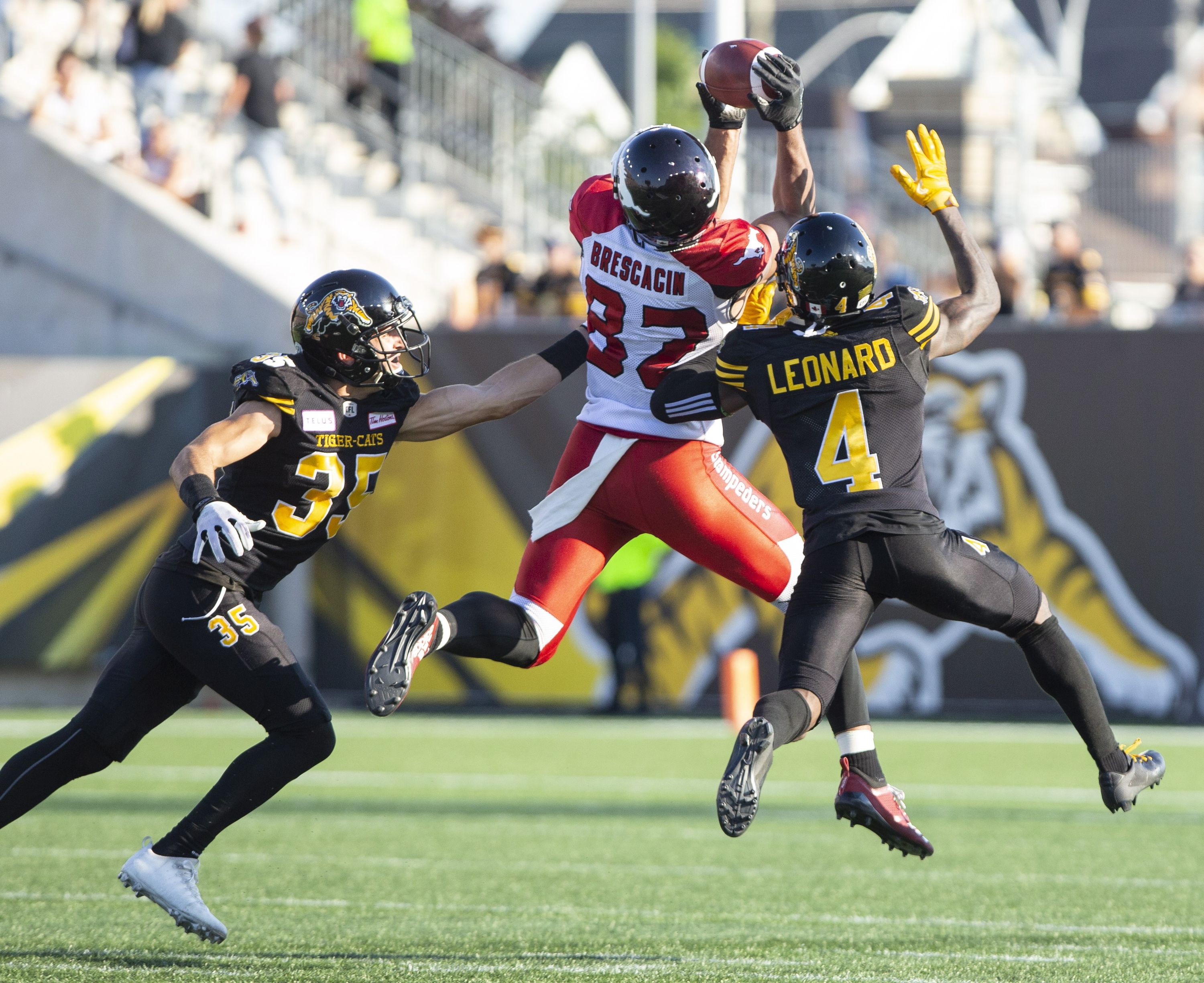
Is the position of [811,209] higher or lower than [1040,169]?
higher

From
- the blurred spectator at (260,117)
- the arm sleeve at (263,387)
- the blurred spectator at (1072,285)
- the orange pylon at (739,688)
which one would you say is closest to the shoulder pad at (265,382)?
the arm sleeve at (263,387)

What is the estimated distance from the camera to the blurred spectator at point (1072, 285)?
38.6ft

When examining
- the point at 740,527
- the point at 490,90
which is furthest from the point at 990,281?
the point at 490,90

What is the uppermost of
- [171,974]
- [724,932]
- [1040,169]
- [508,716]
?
[171,974]

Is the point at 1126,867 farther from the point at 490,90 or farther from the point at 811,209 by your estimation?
the point at 490,90

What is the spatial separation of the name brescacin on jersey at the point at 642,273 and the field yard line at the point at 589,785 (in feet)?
13.5

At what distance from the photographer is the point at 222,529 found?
436cm

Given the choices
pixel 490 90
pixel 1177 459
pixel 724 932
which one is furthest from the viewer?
pixel 490 90

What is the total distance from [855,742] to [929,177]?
1687 millimetres

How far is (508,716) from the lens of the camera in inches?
463

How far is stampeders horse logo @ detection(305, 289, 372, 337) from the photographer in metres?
4.88

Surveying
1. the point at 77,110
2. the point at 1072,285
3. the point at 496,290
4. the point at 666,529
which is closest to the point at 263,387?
the point at 666,529

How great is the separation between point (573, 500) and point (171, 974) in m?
1.76

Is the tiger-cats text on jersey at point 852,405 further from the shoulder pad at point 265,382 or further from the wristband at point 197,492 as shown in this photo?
the wristband at point 197,492
